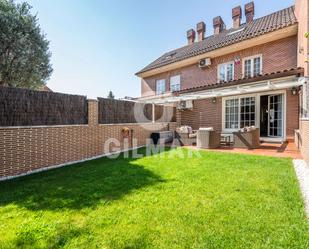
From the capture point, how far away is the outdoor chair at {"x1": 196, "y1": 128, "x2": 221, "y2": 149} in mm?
11508

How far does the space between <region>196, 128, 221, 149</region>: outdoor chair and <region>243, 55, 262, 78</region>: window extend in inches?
230

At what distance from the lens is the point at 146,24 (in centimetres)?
1827

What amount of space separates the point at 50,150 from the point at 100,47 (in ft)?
41.7

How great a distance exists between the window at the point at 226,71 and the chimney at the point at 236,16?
547cm

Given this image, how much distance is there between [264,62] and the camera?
535 inches

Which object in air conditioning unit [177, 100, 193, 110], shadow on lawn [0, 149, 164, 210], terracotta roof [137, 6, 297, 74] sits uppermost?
terracotta roof [137, 6, 297, 74]

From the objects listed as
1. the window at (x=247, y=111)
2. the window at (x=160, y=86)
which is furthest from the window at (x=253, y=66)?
the window at (x=160, y=86)

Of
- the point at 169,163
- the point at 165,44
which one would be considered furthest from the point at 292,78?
the point at 165,44

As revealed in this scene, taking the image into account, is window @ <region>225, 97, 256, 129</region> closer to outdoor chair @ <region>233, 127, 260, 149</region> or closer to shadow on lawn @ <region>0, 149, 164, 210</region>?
outdoor chair @ <region>233, 127, 260, 149</region>

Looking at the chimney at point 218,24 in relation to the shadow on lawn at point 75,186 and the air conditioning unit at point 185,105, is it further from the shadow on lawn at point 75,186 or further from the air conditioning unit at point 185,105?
the shadow on lawn at point 75,186

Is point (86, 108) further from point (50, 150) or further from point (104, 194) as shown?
point (104, 194)

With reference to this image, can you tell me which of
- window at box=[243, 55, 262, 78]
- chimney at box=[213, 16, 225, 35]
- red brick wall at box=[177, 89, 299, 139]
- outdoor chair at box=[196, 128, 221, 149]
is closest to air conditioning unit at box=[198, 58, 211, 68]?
window at box=[243, 55, 262, 78]

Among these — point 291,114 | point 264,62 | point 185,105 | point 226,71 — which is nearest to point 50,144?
point 185,105

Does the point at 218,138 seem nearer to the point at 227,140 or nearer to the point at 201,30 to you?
the point at 227,140
